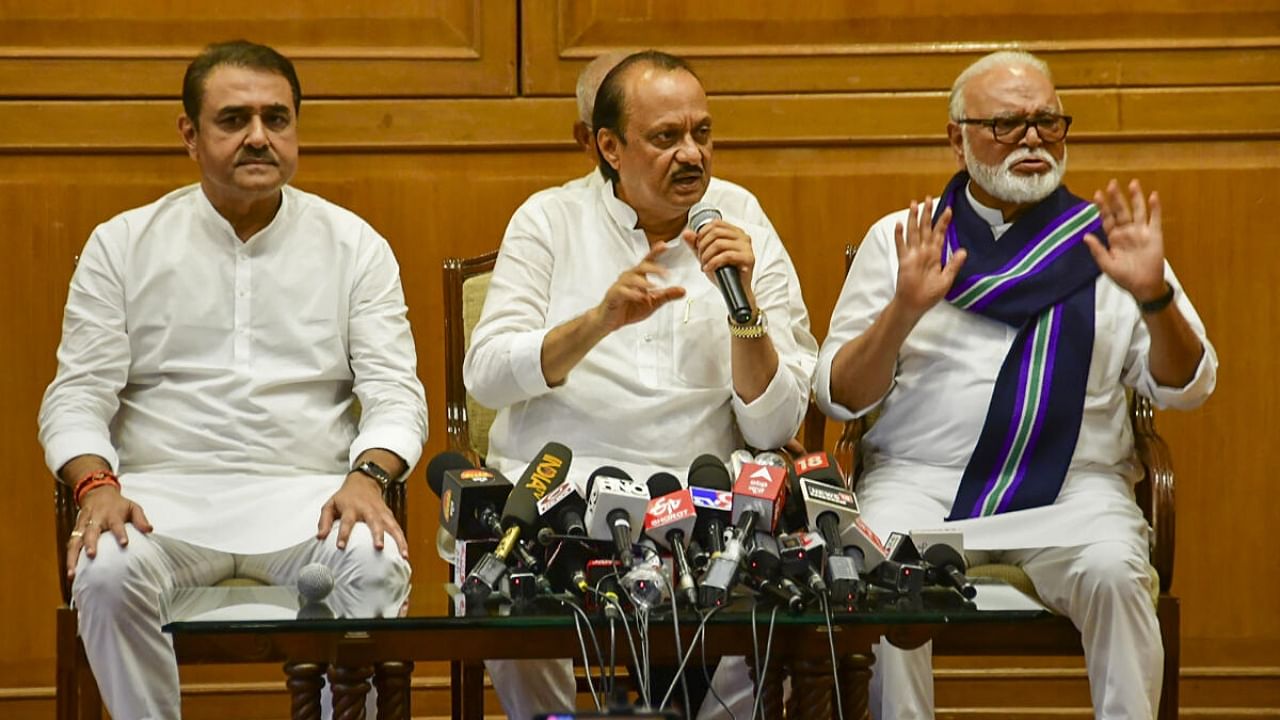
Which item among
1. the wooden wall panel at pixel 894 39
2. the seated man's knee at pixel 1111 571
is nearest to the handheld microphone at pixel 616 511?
the seated man's knee at pixel 1111 571

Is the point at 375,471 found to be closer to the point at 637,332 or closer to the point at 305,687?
the point at 637,332

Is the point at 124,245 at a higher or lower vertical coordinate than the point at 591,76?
lower

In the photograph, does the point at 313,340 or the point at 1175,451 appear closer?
the point at 313,340

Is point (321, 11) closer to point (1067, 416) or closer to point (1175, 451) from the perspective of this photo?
point (1067, 416)

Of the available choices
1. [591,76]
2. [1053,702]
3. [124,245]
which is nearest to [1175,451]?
[1053,702]

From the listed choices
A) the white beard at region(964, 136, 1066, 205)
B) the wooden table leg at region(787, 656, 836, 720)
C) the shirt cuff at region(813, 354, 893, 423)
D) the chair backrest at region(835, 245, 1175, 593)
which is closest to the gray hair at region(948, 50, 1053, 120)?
the white beard at region(964, 136, 1066, 205)

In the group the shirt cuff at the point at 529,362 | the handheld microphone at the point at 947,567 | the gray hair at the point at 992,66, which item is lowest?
the handheld microphone at the point at 947,567

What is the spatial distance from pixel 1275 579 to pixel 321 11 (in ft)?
9.08

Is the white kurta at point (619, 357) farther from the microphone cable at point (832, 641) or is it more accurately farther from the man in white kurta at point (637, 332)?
the microphone cable at point (832, 641)

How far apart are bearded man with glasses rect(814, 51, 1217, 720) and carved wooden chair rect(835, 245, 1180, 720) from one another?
1.2 inches

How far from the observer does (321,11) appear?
437 centimetres

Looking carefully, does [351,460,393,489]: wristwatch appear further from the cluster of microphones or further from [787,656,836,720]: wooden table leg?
[787,656,836,720]: wooden table leg

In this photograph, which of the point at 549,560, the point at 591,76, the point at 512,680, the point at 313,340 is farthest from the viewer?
the point at 591,76

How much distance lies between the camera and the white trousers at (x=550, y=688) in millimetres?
3309
